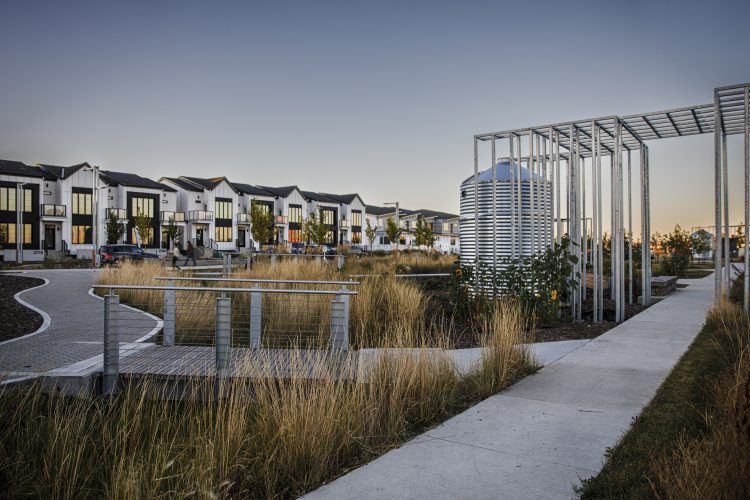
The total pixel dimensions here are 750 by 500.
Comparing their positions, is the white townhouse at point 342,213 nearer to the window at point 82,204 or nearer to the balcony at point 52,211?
the window at point 82,204

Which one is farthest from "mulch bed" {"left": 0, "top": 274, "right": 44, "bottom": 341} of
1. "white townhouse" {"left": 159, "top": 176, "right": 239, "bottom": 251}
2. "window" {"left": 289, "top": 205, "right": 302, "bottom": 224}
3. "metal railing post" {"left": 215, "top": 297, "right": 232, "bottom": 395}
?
"window" {"left": 289, "top": 205, "right": 302, "bottom": 224}

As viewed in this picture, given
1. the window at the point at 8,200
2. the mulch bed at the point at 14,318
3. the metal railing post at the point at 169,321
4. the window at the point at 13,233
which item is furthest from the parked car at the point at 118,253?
the metal railing post at the point at 169,321

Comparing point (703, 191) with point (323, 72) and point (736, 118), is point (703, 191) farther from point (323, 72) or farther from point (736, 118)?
point (323, 72)

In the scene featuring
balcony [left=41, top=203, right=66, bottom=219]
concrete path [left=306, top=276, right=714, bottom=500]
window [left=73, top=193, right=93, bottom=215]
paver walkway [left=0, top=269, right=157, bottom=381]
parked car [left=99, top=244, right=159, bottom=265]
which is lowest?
concrete path [left=306, top=276, right=714, bottom=500]

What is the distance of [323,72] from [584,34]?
8.54 meters

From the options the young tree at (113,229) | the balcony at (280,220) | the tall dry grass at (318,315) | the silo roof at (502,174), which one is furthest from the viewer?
the balcony at (280,220)

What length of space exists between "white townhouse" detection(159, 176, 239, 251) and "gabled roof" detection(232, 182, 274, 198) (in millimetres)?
1135

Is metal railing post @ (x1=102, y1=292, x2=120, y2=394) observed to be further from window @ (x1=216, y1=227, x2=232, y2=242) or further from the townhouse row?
window @ (x1=216, y1=227, x2=232, y2=242)

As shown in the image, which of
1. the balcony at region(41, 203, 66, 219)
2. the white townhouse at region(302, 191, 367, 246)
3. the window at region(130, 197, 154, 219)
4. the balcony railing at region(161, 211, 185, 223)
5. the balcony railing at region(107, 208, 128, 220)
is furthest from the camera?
the white townhouse at region(302, 191, 367, 246)

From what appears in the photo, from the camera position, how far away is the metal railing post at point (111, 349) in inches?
235

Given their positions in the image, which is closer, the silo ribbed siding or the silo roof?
the silo ribbed siding

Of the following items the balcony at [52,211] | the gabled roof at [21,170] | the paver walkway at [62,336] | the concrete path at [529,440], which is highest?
the gabled roof at [21,170]

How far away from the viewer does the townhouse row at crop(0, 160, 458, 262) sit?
44.4 m

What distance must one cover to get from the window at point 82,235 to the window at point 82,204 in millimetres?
492
